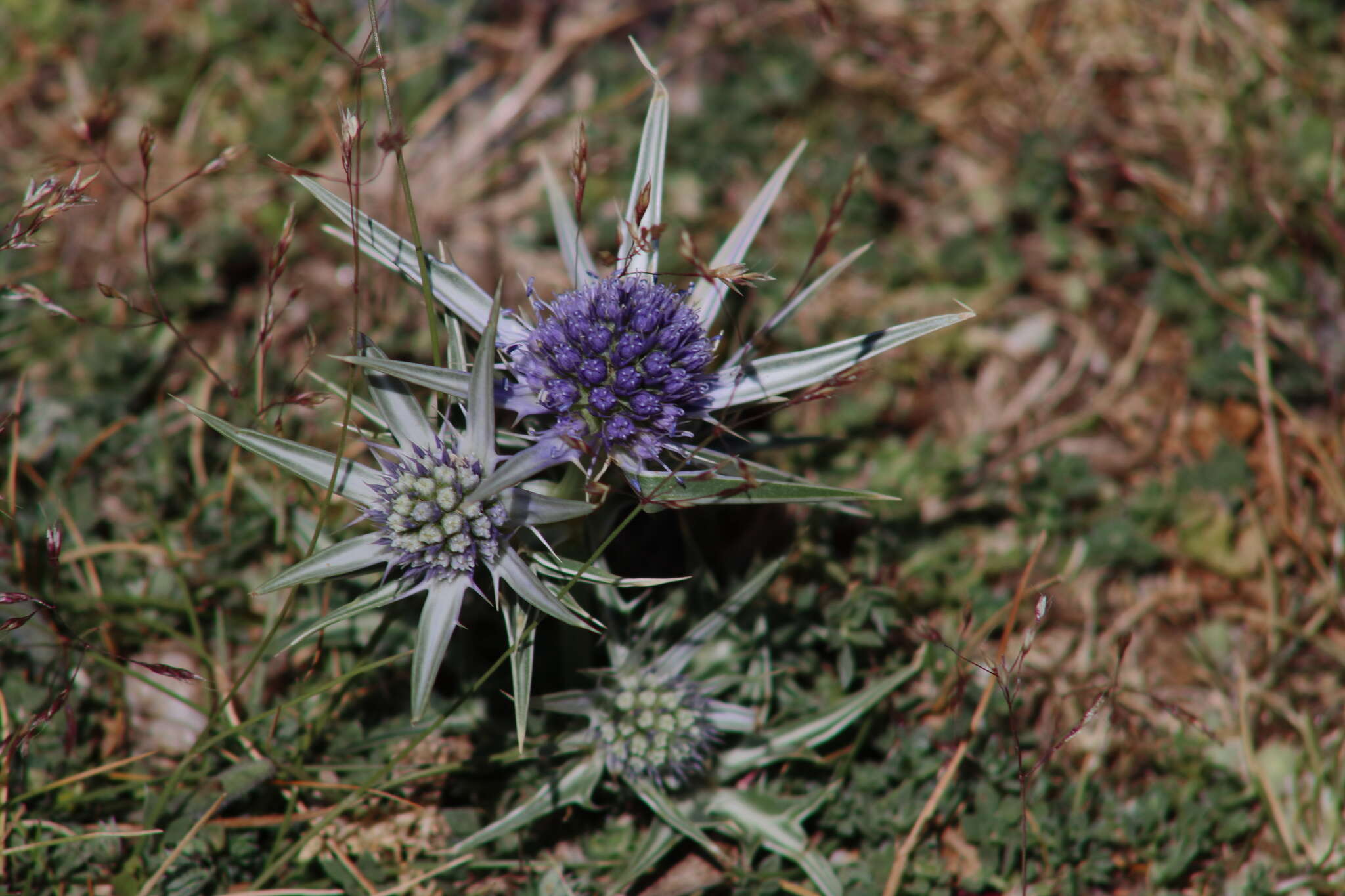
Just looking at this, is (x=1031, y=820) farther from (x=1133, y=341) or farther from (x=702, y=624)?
(x=1133, y=341)

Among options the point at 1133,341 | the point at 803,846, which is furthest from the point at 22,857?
the point at 1133,341

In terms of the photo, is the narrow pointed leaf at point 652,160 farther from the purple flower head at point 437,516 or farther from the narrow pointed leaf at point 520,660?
the narrow pointed leaf at point 520,660

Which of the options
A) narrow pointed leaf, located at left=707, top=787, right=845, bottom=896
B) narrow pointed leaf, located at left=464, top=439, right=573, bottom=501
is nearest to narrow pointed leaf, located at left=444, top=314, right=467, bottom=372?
narrow pointed leaf, located at left=464, top=439, right=573, bottom=501

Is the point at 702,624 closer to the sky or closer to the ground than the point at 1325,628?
closer to the sky

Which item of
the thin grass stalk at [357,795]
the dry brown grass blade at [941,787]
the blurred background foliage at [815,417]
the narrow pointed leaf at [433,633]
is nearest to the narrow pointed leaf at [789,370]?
the blurred background foliage at [815,417]

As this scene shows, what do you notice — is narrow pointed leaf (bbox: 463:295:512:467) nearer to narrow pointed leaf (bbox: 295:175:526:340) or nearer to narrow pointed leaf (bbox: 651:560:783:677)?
narrow pointed leaf (bbox: 295:175:526:340)

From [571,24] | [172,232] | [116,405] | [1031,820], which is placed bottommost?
[1031,820]

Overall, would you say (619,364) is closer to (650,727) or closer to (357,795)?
(650,727)
